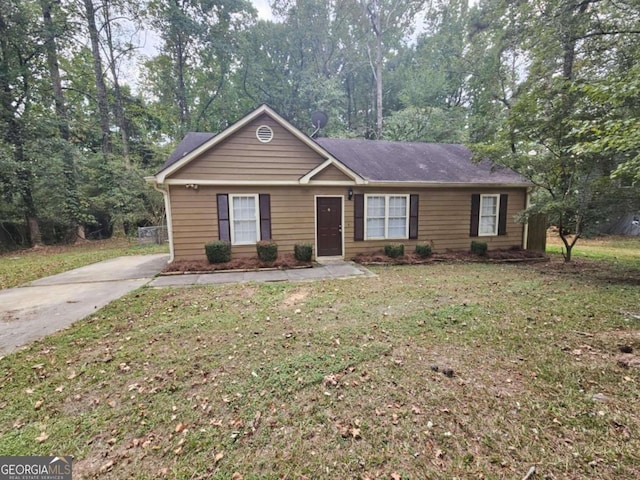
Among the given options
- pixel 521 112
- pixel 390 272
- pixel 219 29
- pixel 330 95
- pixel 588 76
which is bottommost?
pixel 390 272

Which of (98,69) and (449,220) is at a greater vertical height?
(98,69)

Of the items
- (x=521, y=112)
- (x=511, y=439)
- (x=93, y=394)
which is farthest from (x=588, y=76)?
(x=93, y=394)

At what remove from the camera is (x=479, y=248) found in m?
9.55

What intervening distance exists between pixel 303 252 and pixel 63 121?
14.9m

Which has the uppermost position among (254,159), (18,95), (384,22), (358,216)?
(384,22)

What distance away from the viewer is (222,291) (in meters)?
5.93

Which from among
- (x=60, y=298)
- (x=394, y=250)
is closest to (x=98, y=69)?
(x=60, y=298)

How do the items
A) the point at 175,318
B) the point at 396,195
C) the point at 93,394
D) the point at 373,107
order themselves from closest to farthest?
the point at 93,394
the point at 175,318
the point at 396,195
the point at 373,107

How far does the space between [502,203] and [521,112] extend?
11.2 ft

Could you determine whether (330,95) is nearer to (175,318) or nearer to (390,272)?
(390,272)

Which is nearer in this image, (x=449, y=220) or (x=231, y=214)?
(x=231, y=214)

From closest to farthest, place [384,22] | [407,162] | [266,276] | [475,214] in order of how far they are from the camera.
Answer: [266,276] < [475,214] < [407,162] < [384,22]

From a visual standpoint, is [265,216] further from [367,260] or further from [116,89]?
[116,89]

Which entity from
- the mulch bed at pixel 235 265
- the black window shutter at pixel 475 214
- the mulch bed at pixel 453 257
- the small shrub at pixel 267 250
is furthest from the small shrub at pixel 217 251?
the black window shutter at pixel 475 214
